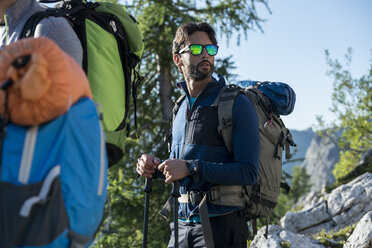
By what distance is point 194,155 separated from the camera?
9.16 ft

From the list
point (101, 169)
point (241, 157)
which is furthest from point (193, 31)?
point (101, 169)

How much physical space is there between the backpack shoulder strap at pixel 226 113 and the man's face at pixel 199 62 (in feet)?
0.97

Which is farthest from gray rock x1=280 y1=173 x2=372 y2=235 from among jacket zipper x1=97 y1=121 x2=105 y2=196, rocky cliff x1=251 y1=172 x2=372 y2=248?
jacket zipper x1=97 y1=121 x2=105 y2=196

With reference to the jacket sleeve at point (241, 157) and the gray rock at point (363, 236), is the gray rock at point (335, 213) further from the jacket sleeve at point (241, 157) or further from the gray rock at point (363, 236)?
the jacket sleeve at point (241, 157)

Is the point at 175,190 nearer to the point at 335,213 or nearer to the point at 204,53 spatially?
the point at 204,53

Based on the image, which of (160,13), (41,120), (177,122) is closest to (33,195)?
(41,120)

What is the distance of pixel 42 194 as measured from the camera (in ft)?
4.36

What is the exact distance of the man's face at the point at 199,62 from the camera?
9.91 feet

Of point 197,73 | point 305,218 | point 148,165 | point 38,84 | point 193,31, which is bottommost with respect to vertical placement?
point 305,218

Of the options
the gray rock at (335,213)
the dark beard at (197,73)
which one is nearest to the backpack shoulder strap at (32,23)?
the dark beard at (197,73)

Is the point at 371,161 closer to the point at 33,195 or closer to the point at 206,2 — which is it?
the point at 206,2

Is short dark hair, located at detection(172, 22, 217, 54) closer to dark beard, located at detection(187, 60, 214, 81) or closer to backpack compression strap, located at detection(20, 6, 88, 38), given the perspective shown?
dark beard, located at detection(187, 60, 214, 81)

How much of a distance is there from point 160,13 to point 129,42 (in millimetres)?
7843

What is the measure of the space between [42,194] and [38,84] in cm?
36
